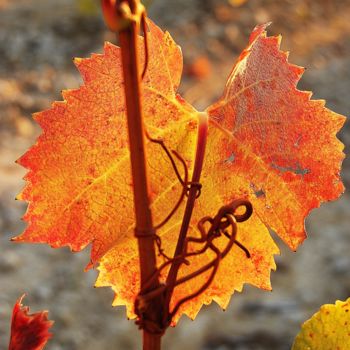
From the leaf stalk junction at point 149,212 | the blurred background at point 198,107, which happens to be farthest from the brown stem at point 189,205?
the blurred background at point 198,107

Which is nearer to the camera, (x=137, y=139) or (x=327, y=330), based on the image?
(x=137, y=139)

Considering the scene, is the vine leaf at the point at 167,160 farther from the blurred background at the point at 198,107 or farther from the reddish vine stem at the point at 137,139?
the blurred background at the point at 198,107

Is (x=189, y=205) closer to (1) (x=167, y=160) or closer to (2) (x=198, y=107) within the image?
(1) (x=167, y=160)

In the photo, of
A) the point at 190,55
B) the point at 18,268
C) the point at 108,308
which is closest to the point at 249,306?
the point at 108,308

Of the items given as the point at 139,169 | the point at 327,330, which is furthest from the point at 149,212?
the point at 327,330

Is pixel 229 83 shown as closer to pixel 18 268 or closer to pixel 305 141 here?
pixel 305 141
